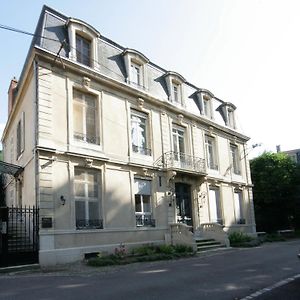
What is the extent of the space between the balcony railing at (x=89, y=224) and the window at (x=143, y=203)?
222cm

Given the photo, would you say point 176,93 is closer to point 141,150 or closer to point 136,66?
point 136,66

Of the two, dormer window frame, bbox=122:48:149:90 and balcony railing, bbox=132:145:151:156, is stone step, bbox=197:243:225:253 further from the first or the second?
dormer window frame, bbox=122:48:149:90

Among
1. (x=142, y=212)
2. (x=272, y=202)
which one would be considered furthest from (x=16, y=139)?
(x=272, y=202)

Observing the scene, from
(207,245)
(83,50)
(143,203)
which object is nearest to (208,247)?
(207,245)

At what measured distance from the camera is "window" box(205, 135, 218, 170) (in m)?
22.9

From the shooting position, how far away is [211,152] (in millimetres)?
23406

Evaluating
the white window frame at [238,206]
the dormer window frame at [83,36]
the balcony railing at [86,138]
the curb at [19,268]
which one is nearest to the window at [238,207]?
the white window frame at [238,206]

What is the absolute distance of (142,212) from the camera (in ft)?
56.5

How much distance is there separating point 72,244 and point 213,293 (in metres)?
7.43

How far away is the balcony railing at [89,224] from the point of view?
14.4 meters

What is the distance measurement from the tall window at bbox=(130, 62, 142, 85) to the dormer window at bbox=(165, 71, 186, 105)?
90.5 inches

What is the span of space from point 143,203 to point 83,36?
7770 mm

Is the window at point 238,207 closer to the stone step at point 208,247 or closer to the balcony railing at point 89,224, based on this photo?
the stone step at point 208,247

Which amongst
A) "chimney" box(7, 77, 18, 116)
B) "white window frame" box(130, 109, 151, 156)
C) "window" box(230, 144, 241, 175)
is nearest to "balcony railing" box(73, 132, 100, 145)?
"white window frame" box(130, 109, 151, 156)
